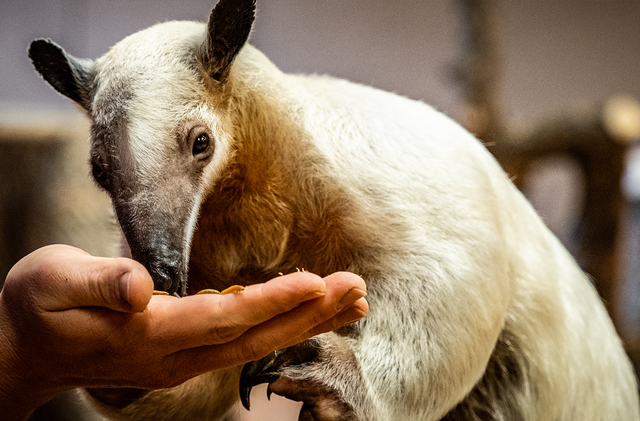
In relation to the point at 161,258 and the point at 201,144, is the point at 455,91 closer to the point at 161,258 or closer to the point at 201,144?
the point at 201,144

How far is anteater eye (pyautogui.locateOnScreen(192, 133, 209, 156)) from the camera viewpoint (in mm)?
1434

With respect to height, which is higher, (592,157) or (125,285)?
Result: (125,285)

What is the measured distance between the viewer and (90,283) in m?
1.06

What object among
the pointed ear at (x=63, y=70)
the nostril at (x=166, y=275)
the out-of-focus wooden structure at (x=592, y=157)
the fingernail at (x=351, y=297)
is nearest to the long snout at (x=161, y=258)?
the nostril at (x=166, y=275)

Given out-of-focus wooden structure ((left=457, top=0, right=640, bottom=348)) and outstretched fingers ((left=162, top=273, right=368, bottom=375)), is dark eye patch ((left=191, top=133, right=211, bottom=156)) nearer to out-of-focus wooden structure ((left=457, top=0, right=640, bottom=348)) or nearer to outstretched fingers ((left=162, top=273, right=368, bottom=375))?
outstretched fingers ((left=162, top=273, right=368, bottom=375))

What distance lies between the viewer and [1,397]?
1.20 meters

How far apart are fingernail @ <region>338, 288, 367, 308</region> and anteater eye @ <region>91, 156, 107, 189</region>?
627 mm

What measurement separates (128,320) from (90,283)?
102mm

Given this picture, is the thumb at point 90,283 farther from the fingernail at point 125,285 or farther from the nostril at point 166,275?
the nostril at point 166,275

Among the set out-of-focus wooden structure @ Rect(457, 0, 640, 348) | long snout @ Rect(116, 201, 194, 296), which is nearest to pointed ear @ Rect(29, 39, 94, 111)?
long snout @ Rect(116, 201, 194, 296)

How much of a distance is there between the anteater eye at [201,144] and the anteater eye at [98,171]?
0.67ft

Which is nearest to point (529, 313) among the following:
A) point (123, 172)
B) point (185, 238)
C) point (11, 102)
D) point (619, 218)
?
point (185, 238)

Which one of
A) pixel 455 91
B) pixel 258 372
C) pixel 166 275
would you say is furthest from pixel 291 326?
pixel 455 91

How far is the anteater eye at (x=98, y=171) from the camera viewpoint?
4.57 feet
